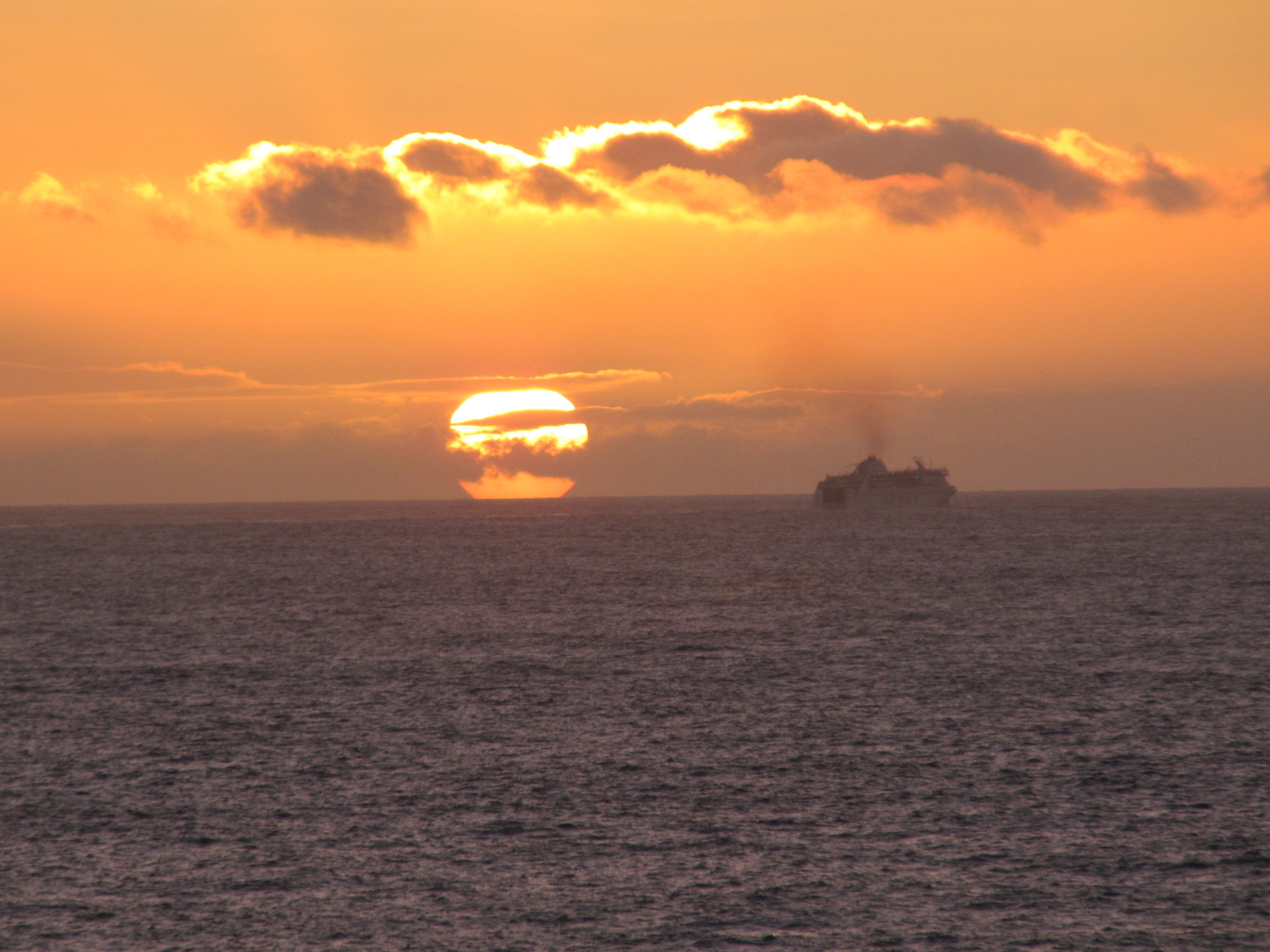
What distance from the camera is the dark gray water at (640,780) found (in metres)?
18.9

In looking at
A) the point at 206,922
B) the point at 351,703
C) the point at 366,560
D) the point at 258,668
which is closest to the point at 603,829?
the point at 206,922

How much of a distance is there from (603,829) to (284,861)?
5997mm

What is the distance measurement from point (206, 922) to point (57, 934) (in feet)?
6.97

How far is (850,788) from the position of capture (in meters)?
26.7

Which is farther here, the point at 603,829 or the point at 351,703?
the point at 351,703

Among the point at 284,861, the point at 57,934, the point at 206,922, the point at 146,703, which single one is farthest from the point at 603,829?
the point at 146,703

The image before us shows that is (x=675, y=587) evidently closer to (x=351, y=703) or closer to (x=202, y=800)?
(x=351, y=703)

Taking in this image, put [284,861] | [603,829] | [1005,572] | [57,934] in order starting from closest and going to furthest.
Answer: [57,934], [284,861], [603,829], [1005,572]

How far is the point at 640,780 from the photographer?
90.5ft

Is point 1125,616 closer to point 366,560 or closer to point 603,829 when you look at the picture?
point 603,829

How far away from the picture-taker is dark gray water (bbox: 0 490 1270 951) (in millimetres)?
18906

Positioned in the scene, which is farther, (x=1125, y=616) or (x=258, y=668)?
(x=1125, y=616)

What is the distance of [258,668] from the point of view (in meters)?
47.2

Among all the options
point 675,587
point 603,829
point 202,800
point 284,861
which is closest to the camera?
point 284,861
